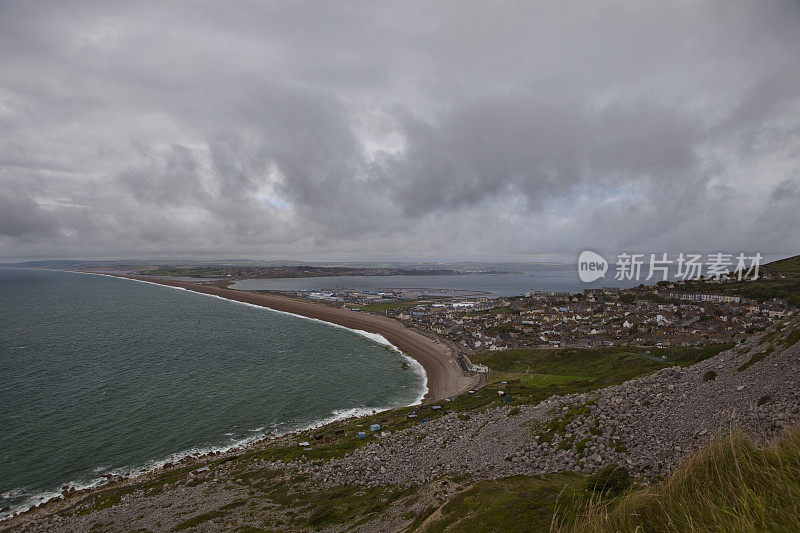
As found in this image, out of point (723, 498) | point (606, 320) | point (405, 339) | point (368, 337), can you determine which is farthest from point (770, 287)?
point (723, 498)

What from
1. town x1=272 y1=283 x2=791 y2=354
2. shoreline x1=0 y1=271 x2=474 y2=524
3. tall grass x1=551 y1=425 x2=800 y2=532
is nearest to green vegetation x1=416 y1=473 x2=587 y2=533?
tall grass x1=551 y1=425 x2=800 y2=532

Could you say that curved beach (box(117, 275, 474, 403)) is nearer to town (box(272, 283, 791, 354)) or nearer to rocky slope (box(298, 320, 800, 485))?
town (box(272, 283, 791, 354))

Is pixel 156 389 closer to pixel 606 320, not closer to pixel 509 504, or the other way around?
pixel 509 504

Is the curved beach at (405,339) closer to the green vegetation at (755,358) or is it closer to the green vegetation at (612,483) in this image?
the green vegetation at (755,358)

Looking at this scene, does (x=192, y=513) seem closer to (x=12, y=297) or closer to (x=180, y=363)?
(x=180, y=363)

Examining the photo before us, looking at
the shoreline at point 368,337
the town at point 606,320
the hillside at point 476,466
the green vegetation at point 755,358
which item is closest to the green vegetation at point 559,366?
the shoreline at point 368,337

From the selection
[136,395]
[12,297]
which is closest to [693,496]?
[136,395]
